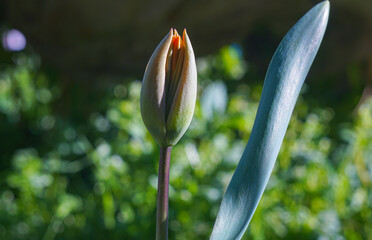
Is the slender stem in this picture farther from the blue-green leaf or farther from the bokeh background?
the bokeh background

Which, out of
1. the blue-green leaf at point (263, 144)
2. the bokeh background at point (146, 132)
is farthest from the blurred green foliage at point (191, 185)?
the blue-green leaf at point (263, 144)

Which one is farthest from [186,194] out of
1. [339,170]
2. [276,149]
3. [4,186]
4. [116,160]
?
[4,186]

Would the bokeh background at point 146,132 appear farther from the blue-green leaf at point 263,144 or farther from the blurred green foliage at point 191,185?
the blue-green leaf at point 263,144

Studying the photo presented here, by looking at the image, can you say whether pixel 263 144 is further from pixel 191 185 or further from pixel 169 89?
pixel 191 185

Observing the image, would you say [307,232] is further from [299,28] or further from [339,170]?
[299,28]

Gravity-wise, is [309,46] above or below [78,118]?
above

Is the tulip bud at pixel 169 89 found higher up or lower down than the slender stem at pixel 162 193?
higher up
